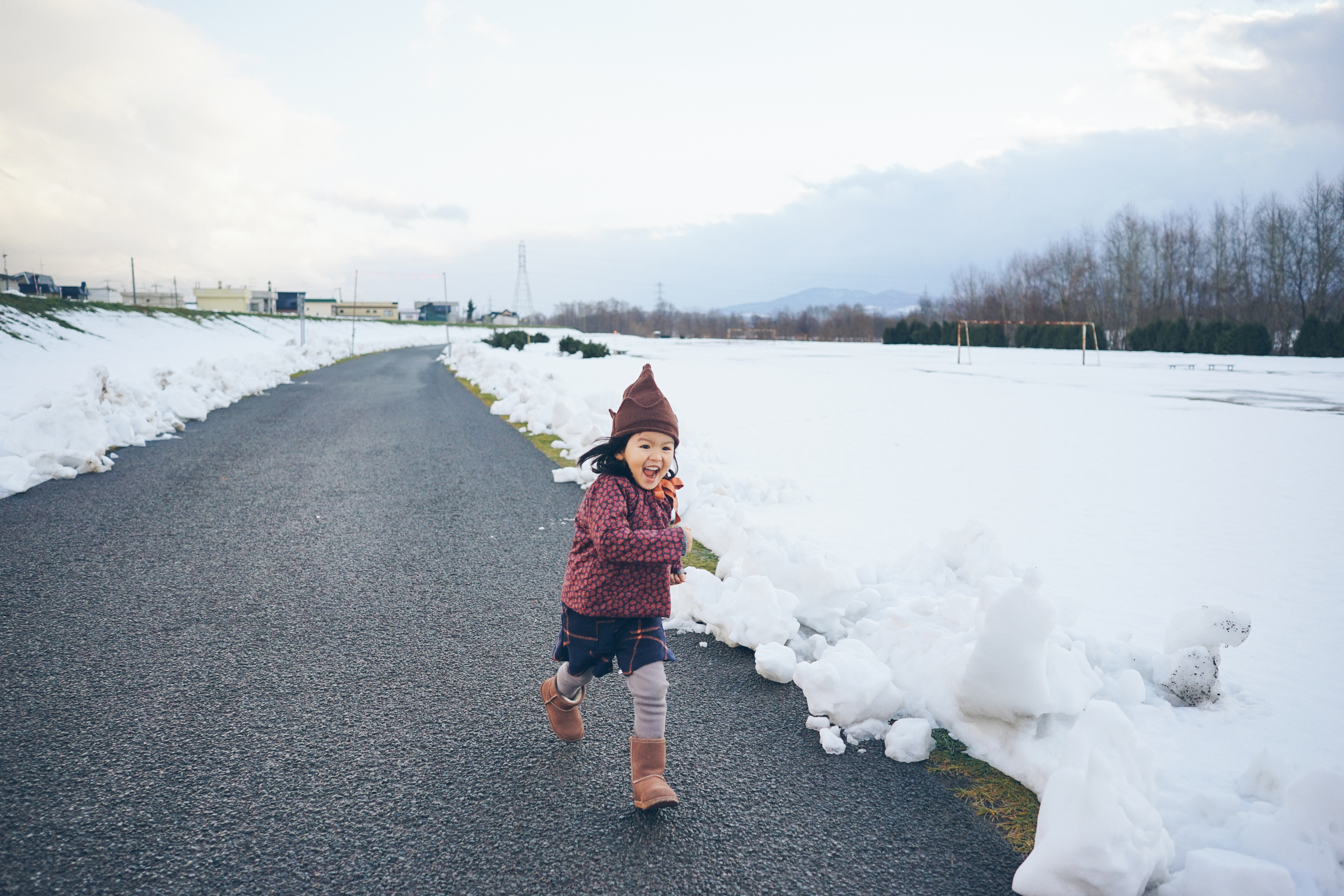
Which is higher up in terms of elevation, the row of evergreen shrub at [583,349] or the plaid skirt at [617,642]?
the row of evergreen shrub at [583,349]

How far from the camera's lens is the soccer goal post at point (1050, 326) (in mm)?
31767

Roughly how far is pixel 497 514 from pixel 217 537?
1979 mm

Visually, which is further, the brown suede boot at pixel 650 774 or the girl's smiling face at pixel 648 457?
the girl's smiling face at pixel 648 457

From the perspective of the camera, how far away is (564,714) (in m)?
2.84

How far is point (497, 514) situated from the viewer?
6316 millimetres

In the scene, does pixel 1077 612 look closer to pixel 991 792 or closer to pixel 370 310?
pixel 991 792

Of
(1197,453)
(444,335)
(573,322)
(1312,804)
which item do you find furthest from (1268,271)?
(573,322)

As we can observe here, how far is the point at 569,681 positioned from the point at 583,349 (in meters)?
27.6

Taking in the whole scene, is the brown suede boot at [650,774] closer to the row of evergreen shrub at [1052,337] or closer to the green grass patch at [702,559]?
the green grass patch at [702,559]

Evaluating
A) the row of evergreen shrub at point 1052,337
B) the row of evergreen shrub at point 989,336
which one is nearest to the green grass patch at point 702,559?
the row of evergreen shrub at point 989,336

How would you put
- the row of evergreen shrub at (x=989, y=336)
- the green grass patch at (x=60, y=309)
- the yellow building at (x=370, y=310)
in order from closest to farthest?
the green grass patch at (x=60, y=309) → the row of evergreen shrub at (x=989, y=336) → the yellow building at (x=370, y=310)

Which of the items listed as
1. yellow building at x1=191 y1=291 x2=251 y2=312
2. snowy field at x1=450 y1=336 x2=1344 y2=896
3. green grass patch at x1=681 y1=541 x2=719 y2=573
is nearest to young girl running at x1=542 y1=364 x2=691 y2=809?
snowy field at x1=450 y1=336 x2=1344 y2=896

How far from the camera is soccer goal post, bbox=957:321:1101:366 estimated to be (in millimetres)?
31767

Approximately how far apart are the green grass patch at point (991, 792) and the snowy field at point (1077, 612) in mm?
57
